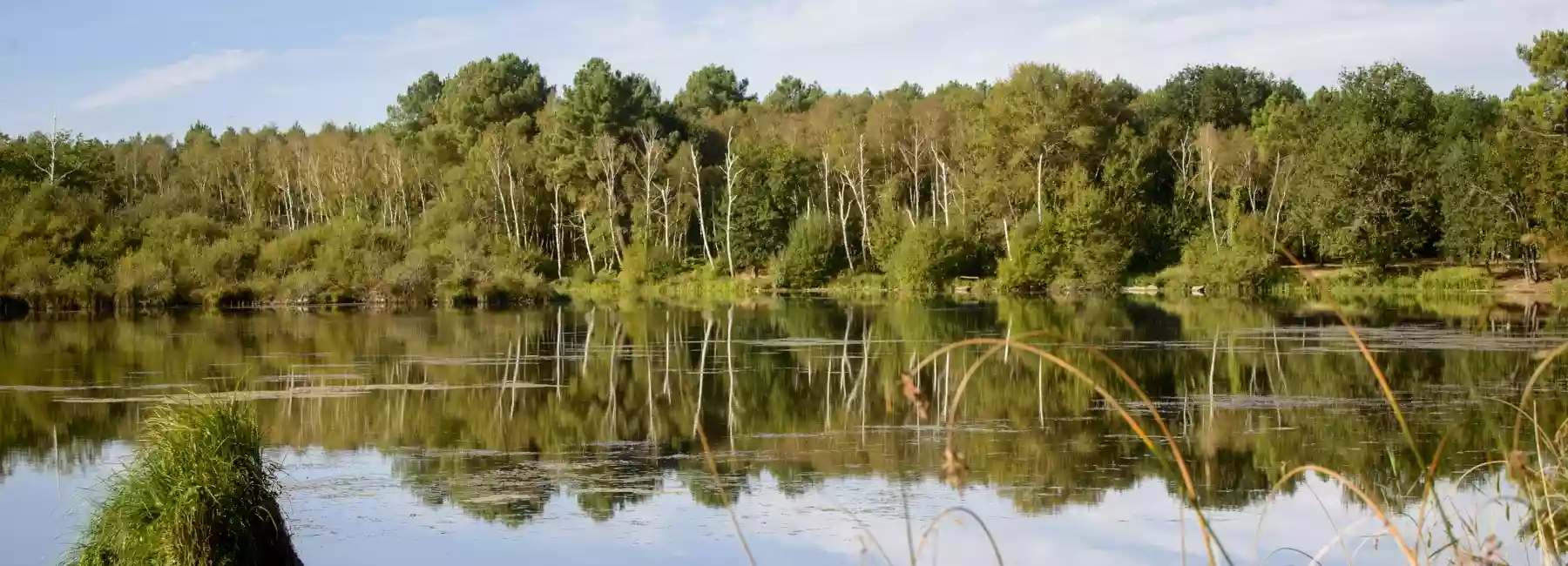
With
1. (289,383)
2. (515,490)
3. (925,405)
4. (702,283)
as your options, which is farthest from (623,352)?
(702,283)

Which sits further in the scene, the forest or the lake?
the forest

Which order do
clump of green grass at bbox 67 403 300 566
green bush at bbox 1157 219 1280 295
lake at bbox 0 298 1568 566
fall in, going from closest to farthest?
clump of green grass at bbox 67 403 300 566 → lake at bbox 0 298 1568 566 → green bush at bbox 1157 219 1280 295

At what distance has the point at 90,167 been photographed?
192 ft

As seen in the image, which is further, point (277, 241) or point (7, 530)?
point (277, 241)

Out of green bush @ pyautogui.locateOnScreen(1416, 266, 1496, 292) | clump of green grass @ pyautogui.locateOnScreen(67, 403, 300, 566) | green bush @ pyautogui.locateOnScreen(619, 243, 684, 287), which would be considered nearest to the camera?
clump of green grass @ pyautogui.locateOnScreen(67, 403, 300, 566)

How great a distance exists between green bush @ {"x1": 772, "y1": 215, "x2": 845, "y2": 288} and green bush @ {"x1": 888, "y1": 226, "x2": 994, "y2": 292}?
3.38 meters

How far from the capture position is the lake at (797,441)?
1002 cm

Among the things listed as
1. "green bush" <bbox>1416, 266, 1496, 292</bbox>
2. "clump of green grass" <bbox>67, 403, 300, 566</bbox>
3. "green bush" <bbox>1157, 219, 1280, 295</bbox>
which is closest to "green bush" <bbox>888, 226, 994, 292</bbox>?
"green bush" <bbox>1157, 219, 1280, 295</bbox>

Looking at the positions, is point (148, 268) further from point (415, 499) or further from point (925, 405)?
point (925, 405)

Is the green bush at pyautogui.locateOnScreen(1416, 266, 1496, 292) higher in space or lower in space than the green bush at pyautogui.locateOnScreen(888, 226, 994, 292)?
lower

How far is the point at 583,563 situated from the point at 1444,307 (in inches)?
1420

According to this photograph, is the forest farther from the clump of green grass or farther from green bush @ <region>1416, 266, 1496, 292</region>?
the clump of green grass

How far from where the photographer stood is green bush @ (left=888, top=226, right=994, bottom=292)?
5769 cm

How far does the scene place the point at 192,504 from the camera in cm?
837
